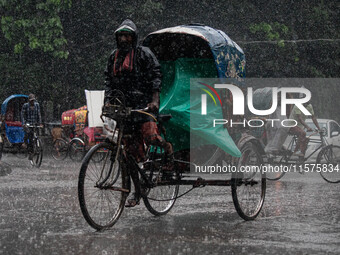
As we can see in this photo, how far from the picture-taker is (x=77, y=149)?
1812 centimetres

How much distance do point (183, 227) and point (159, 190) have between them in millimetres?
942

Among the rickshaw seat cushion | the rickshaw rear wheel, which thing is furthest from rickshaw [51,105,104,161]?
the rickshaw rear wheel

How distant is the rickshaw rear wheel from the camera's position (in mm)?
6930

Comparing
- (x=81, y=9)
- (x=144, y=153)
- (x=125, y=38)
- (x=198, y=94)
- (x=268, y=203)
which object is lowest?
(x=268, y=203)

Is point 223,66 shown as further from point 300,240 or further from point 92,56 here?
point 92,56

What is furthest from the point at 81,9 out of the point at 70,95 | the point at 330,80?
the point at 330,80

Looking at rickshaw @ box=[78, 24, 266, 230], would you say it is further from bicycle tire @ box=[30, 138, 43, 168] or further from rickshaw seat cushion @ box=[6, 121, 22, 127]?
rickshaw seat cushion @ box=[6, 121, 22, 127]

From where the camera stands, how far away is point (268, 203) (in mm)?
8570

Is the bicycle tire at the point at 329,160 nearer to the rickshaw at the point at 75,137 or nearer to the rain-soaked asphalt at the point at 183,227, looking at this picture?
the rain-soaked asphalt at the point at 183,227

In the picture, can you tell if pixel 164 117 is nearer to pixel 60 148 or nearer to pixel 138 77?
pixel 138 77

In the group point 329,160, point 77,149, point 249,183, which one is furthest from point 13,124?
point 249,183

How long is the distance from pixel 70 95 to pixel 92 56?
6.34 feet

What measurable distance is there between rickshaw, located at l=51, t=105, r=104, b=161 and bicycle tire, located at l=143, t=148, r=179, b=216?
32.4 ft

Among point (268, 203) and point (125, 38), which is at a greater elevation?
point (125, 38)
